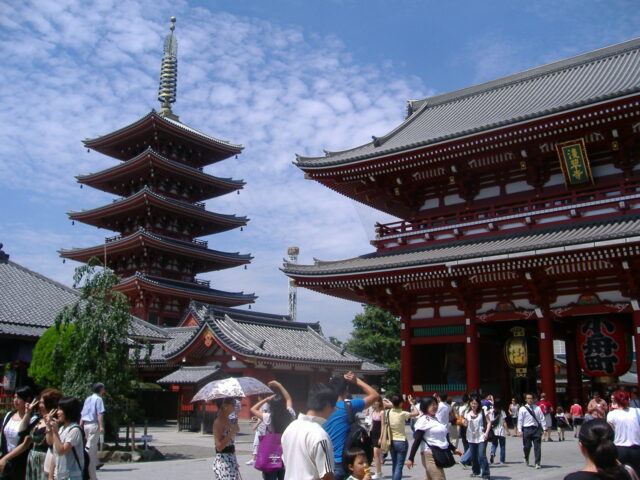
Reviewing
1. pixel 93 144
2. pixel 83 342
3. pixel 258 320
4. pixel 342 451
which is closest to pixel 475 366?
pixel 83 342

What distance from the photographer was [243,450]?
18141mm

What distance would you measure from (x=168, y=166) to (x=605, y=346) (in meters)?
31.7

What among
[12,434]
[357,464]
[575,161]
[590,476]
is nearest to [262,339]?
[575,161]

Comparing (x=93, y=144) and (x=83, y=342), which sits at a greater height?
(x=93, y=144)

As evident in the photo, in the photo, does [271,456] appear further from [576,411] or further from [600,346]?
[576,411]

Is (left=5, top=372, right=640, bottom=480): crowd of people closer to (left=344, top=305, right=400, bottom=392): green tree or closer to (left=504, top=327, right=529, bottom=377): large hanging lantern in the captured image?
(left=504, top=327, right=529, bottom=377): large hanging lantern

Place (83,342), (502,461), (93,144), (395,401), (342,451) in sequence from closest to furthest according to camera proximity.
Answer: (342,451) → (395,401) → (502,461) → (83,342) → (93,144)

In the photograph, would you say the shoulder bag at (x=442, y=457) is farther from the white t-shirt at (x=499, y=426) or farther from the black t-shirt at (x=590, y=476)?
the white t-shirt at (x=499, y=426)

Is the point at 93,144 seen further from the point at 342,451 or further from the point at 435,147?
the point at 342,451

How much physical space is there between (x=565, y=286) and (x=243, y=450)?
10822 millimetres

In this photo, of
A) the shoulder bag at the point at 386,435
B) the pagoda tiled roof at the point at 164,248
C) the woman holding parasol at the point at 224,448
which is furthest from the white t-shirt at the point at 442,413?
the pagoda tiled roof at the point at 164,248

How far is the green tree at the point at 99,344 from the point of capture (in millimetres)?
15742

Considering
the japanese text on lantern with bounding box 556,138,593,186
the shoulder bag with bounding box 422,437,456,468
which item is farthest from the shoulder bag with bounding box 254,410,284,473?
the japanese text on lantern with bounding box 556,138,593,186

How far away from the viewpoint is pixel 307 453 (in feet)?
15.1
